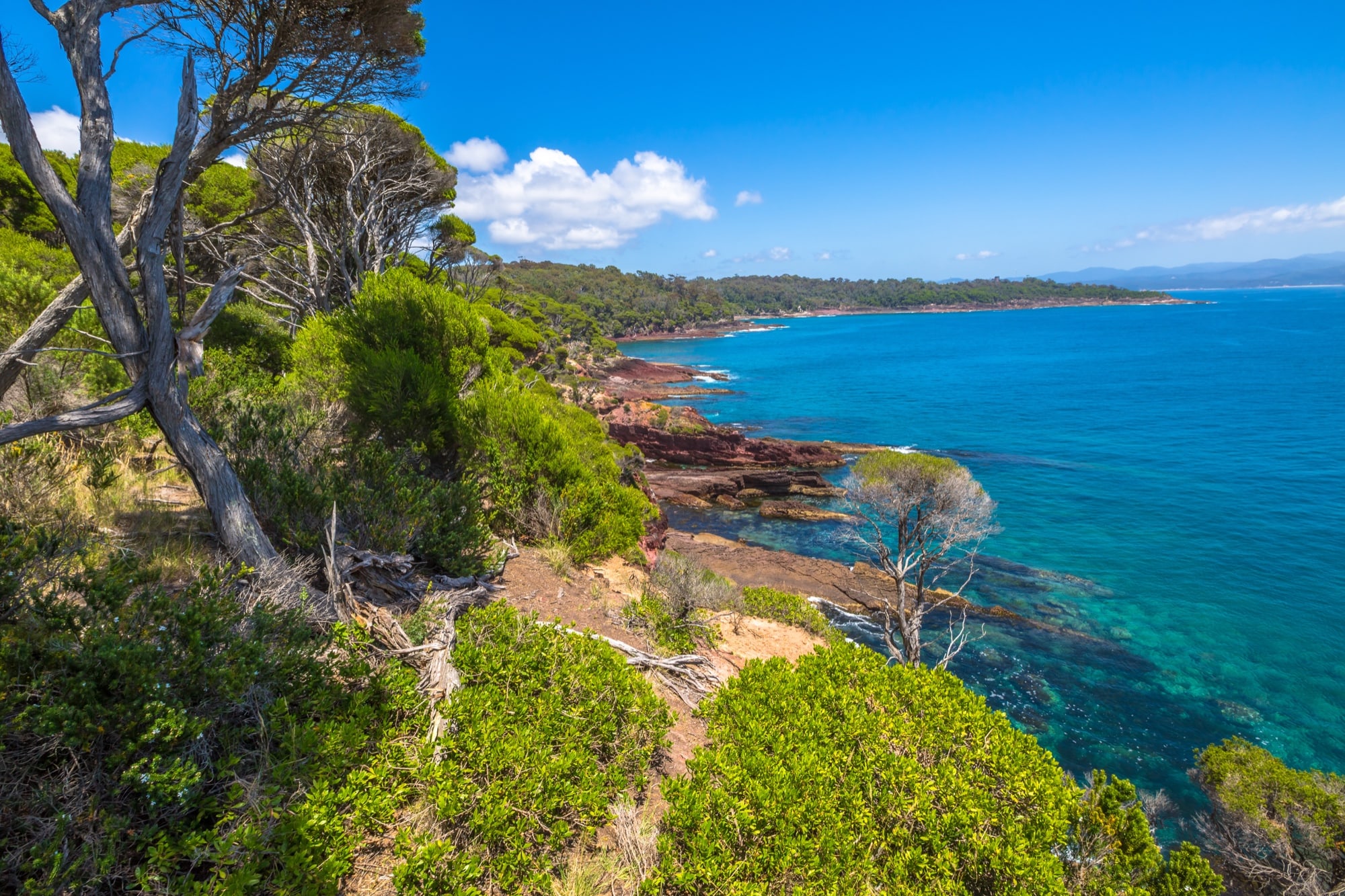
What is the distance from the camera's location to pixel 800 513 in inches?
1035

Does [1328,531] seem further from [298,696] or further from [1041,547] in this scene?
[298,696]

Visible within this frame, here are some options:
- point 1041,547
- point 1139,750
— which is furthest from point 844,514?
point 1139,750

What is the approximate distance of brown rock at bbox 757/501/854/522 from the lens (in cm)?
2575

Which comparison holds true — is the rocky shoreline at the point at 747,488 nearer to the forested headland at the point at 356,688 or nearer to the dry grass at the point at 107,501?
the forested headland at the point at 356,688

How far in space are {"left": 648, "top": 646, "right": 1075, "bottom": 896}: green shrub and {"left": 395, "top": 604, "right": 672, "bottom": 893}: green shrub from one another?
633 millimetres

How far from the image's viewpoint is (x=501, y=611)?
5746mm

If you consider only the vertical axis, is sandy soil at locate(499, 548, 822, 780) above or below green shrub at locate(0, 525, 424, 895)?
below

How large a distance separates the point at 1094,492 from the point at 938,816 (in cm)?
2863

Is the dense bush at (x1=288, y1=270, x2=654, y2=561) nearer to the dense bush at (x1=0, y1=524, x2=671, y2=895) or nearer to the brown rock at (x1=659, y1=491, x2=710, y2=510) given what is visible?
the dense bush at (x1=0, y1=524, x2=671, y2=895)

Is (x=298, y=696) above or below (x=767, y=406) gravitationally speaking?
above

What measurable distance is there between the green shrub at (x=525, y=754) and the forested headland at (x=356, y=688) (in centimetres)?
3

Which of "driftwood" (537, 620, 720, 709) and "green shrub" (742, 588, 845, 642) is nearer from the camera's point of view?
"driftwood" (537, 620, 720, 709)

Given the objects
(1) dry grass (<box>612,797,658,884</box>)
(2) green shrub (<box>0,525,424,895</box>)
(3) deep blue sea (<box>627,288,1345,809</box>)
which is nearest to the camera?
(2) green shrub (<box>0,525,424,895</box>)

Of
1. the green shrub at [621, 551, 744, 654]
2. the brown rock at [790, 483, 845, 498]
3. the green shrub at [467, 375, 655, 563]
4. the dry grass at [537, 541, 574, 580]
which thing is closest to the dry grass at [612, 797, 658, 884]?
the green shrub at [621, 551, 744, 654]
